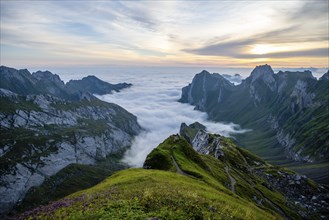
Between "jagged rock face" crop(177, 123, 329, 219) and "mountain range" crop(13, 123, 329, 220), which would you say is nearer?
"mountain range" crop(13, 123, 329, 220)

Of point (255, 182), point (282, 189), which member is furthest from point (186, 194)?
point (282, 189)

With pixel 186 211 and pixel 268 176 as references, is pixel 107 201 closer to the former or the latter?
pixel 186 211

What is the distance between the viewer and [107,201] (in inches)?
1224

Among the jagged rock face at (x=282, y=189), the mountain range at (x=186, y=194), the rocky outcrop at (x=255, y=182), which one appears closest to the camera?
the mountain range at (x=186, y=194)

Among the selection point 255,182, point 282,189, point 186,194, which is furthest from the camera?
point 282,189

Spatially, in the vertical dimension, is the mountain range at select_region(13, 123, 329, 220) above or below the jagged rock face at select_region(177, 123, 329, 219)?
above

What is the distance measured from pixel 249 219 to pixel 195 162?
71200 mm

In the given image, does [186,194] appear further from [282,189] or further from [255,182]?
[282,189]

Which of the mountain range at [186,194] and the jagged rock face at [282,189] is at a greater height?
the mountain range at [186,194]

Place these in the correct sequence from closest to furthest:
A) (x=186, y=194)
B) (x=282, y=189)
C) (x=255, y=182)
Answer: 1. (x=186, y=194)
2. (x=255, y=182)
3. (x=282, y=189)

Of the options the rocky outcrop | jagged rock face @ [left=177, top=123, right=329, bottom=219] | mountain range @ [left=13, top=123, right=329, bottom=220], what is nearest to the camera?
mountain range @ [left=13, top=123, right=329, bottom=220]

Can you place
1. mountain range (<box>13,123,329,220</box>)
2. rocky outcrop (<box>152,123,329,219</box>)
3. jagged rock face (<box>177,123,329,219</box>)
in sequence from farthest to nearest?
1. jagged rock face (<box>177,123,329,219</box>)
2. rocky outcrop (<box>152,123,329,219</box>)
3. mountain range (<box>13,123,329,220</box>)

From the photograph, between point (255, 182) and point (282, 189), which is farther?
point (282, 189)

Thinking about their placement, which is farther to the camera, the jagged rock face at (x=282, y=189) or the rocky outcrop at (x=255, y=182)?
the jagged rock face at (x=282, y=189)
